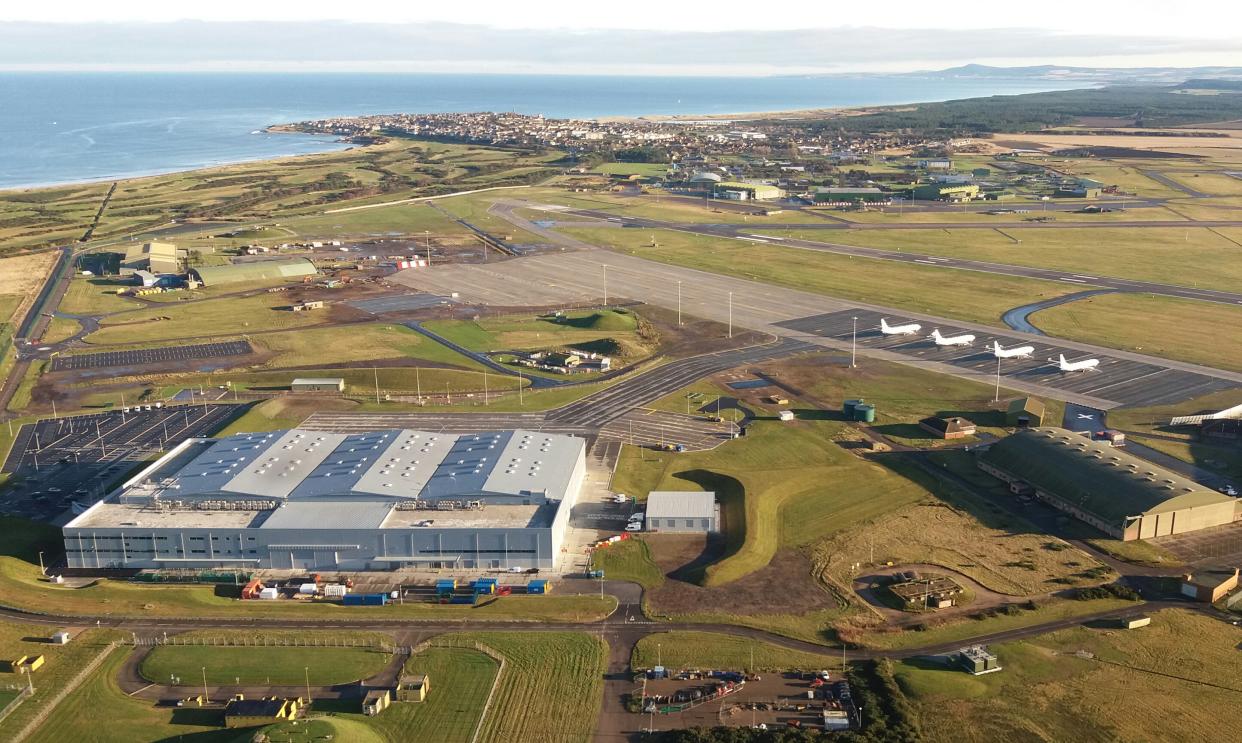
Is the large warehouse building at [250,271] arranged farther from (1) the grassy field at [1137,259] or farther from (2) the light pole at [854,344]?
(1) the grassy field at [1137,259]

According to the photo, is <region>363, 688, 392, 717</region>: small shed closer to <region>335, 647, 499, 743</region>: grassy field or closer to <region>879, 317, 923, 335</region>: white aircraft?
<region>335, 647, 499, 743</region>: grassy field

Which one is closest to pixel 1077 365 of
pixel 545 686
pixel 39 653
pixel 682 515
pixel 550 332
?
pixel 682 515

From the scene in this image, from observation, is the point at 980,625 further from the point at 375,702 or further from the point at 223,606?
the point at 223,606

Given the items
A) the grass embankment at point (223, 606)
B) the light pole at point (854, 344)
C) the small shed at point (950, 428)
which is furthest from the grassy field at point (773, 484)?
the light pole at point (854, 344)

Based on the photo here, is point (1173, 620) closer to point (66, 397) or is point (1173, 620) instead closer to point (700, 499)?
point (700, 499)

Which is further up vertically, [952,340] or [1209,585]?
[952,340]

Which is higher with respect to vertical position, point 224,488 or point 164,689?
point 224,488

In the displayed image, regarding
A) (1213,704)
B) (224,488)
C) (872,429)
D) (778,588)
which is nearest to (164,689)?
(224,488)
